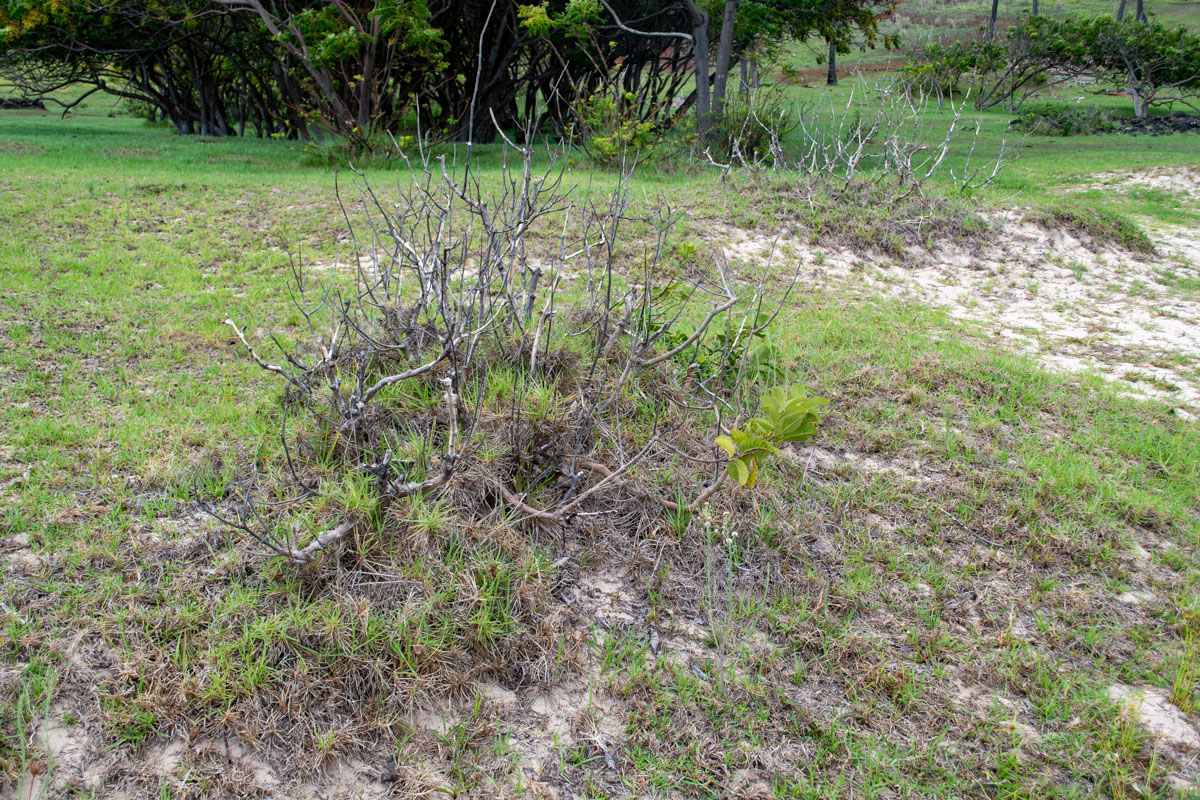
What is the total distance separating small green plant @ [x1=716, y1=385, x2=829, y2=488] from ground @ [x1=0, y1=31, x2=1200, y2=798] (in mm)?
377

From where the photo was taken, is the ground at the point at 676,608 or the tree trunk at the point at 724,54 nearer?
the ground at the point at 676,608

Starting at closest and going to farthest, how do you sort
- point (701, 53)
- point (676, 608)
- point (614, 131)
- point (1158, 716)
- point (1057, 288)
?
point (1158, 716) → point (676, 608) → point (1057, 288) → point (614, 131) → point (701, 53)

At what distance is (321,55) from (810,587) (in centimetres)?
962

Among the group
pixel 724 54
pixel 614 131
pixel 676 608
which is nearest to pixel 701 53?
pixel 724 54

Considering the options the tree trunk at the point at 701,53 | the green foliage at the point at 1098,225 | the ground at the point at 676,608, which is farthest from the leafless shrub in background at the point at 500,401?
the tree trunk at the point at 701,53

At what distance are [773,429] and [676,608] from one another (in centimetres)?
75

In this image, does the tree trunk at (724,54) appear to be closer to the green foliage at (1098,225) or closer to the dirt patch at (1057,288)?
the green foliage at (1098,225)

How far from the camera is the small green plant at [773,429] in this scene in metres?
2.75

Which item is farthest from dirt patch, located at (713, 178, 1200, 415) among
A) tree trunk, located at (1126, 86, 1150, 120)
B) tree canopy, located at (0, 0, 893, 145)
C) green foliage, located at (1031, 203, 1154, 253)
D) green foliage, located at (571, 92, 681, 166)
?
tree trunk, located at (1126, 86, 1150, 120)

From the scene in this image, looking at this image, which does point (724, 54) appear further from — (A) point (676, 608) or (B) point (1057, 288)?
(A) point (676, 608)

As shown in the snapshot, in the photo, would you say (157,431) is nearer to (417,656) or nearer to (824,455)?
(417,656)

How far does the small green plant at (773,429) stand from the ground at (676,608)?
14.8 inches

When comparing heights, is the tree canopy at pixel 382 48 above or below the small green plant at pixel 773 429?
above

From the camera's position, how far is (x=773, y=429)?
2.82m
